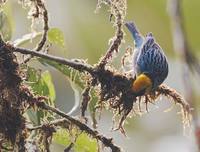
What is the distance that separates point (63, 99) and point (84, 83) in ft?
6.78

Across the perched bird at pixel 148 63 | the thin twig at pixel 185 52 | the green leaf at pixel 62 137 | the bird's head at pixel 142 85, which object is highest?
the perched bird at pixel 148 63

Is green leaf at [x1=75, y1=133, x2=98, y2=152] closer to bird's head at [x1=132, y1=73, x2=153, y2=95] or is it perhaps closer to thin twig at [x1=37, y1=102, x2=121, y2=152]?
thin twig at [x1=37, y1=102, x2=121, y2=152]

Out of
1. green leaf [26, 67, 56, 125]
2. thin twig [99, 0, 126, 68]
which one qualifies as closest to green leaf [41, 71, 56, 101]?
green leaf [26, 67, 56, 125]

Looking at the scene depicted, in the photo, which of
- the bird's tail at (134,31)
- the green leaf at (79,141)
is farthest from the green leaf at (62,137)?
the bird's tail at (134,31)

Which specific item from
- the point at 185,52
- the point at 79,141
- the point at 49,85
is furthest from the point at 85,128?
the point at 185,52

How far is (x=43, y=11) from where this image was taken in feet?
6.51

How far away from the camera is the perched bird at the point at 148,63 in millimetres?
2018

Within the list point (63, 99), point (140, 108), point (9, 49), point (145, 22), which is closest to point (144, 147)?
point (63, 99)

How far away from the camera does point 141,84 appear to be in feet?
6.20

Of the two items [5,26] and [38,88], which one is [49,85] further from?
[5,26]

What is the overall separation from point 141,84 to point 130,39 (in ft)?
3.58

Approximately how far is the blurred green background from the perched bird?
1.6 inches

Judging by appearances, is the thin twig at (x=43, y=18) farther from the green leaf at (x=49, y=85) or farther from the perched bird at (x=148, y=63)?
the perched bird at (x=148, y=63)

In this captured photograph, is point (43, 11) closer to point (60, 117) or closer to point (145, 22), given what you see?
point (60, 117)
